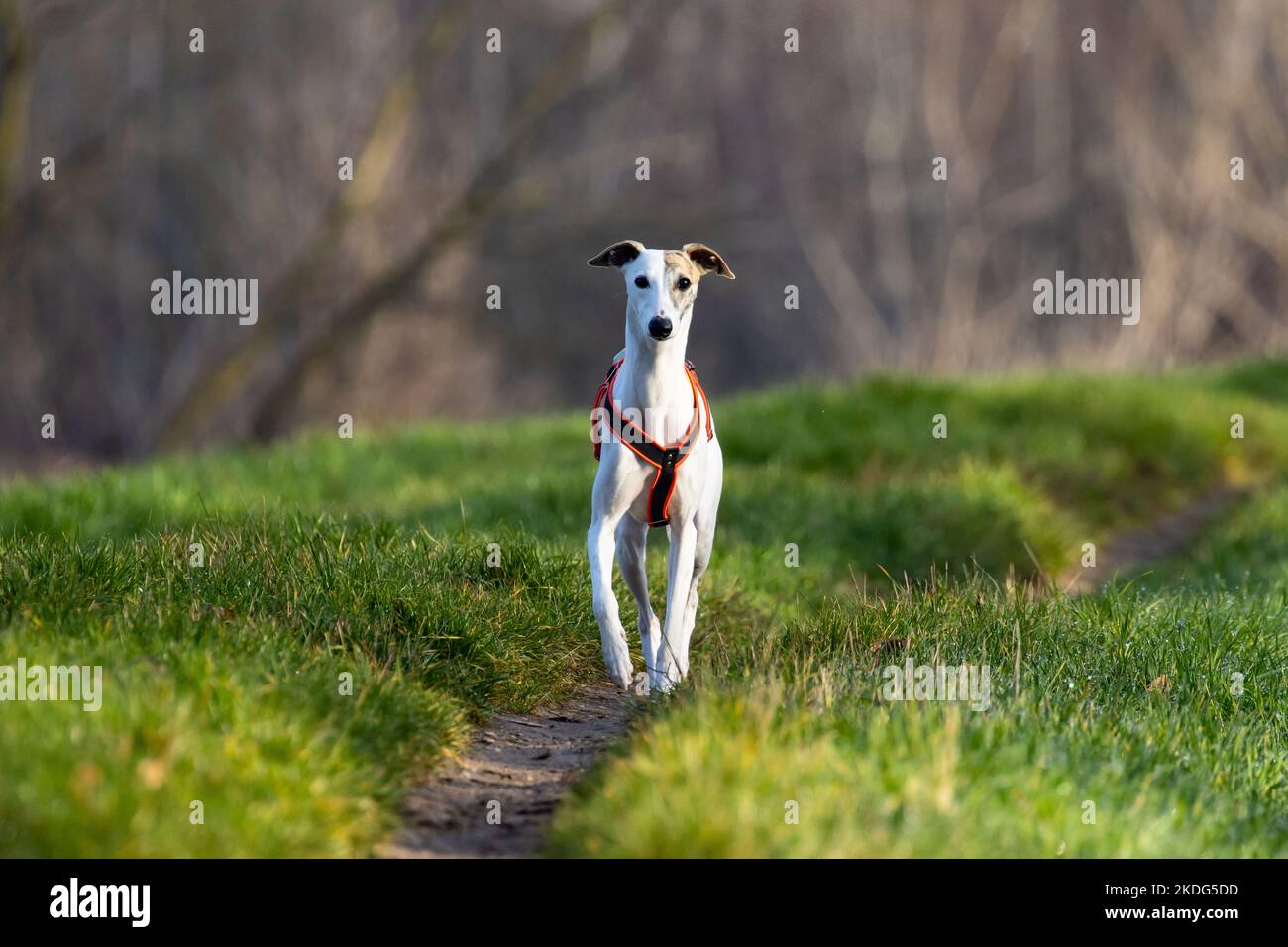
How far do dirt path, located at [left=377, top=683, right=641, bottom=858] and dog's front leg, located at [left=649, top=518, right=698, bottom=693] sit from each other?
9.8 inches

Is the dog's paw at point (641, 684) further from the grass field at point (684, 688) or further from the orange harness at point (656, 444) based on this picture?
the orange harness at point (656, 444)

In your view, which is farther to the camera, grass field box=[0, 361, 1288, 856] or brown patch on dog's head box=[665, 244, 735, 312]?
brown patch on dog's head box=[665, 244, 735, 312]

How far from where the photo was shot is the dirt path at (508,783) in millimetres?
4102

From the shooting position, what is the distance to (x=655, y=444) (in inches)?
209

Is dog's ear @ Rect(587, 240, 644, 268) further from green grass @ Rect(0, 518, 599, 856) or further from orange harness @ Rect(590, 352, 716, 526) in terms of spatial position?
green grass @ Rect(0, 518, 599, 856)

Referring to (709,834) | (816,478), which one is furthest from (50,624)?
(816,478)

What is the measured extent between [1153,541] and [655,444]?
22.8 ft

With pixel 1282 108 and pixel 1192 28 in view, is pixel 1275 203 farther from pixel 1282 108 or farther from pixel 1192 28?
pixel 1192 28

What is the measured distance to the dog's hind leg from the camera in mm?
5691

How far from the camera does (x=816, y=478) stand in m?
10.4

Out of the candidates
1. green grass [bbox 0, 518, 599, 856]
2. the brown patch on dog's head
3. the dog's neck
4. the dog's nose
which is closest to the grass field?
green grass [bbox 0, 518, 599, 856]

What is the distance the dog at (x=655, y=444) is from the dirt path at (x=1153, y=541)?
4.27 m

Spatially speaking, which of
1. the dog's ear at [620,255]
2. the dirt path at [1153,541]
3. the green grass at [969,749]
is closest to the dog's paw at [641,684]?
the green grass at [969,749]

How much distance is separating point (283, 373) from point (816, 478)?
34.0 ft
